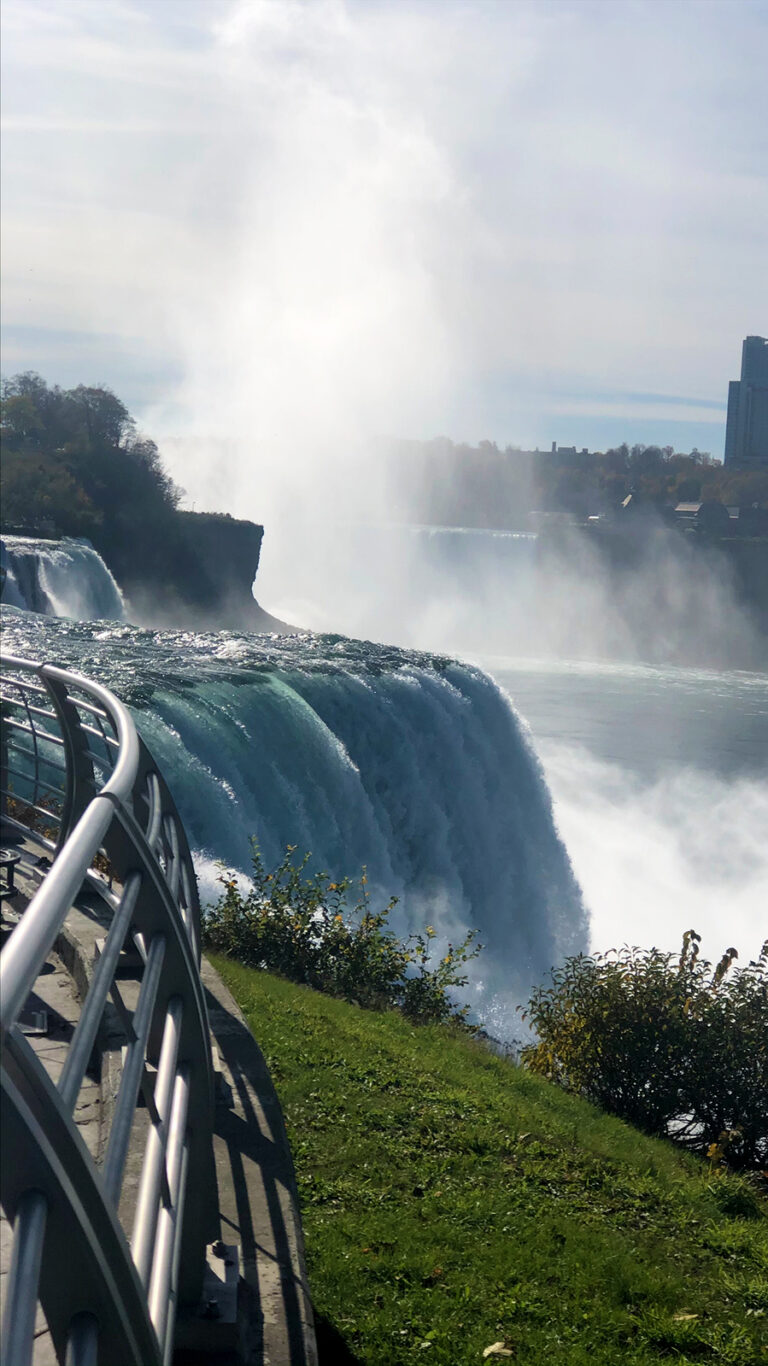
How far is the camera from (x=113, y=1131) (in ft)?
6.53

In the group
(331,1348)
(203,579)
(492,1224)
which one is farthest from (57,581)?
(331,1348)

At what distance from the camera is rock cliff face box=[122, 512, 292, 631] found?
58.6 meters

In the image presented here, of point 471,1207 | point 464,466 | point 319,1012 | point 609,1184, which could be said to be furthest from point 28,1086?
point 464,466

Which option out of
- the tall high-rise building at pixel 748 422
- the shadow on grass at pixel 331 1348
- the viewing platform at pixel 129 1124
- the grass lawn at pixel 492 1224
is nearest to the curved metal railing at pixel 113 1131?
the viewing platform at pixel 129 1124

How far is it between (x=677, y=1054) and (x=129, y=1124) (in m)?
7.47

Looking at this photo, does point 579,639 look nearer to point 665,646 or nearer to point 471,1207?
point 665,646

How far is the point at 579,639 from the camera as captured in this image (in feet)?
295

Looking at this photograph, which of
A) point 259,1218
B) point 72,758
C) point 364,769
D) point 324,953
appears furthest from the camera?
point 364,769

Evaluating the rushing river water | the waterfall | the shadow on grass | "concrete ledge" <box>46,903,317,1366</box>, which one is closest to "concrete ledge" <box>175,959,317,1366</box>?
"concrete ledge" <box>46,903,317,1366</box>

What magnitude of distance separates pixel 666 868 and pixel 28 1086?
118 feet

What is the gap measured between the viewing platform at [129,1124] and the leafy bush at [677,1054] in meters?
4.39

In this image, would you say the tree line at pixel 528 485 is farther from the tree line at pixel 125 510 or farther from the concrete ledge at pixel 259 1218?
the concrete ledge at pixel 259 1218

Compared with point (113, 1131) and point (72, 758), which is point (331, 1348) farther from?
point (113, 1131)

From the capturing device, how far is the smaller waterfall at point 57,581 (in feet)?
106
